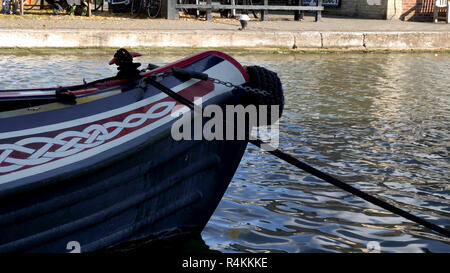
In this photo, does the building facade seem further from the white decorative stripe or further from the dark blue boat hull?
the white decorative stripe

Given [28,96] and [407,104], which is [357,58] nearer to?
[407,104]

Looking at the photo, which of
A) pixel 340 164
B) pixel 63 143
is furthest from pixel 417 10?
pixel 63 143

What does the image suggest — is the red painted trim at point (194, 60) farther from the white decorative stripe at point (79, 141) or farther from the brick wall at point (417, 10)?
the brick wall at point (417, 10)

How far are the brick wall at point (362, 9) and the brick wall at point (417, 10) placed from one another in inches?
26.7

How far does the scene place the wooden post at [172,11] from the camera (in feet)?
65.2

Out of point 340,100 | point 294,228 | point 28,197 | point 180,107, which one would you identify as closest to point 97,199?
point 28,197

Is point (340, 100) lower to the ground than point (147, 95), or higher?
lower

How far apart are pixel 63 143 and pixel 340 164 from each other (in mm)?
3722

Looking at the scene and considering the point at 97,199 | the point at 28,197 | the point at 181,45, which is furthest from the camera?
the point at 181,45

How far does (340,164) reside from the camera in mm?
7293

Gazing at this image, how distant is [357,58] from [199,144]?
1197 centimetres

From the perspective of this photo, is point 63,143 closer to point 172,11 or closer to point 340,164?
point 340,164

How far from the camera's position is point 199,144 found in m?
4.80

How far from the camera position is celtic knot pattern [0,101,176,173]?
158 inches
